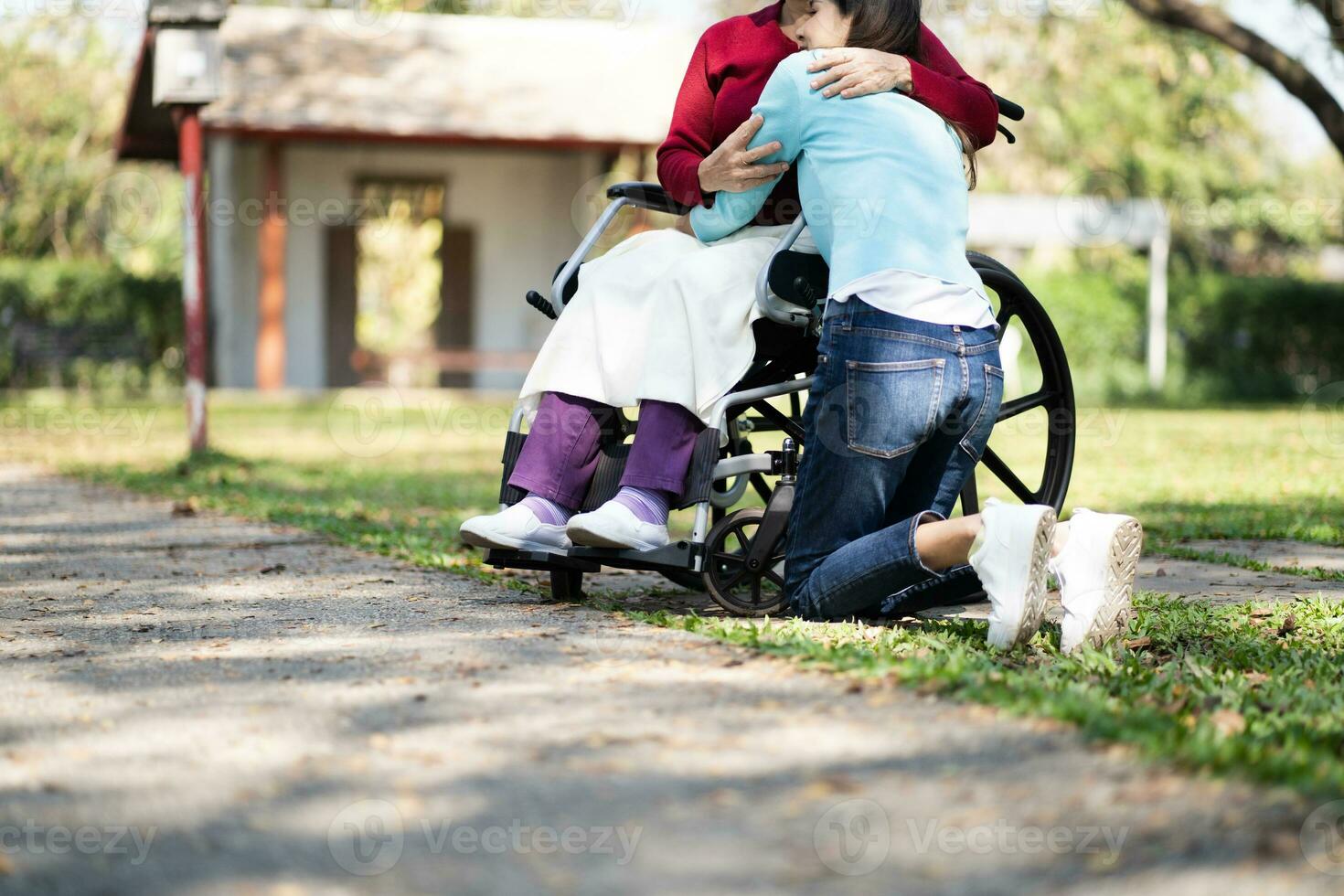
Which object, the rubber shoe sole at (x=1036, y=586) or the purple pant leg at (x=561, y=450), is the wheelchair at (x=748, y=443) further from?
the rubber shoe sole at (x=1036, y=586)

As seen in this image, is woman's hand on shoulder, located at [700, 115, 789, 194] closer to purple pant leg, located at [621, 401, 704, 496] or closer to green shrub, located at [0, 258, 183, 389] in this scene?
purple pant leg, located at [621, 401, 704, 496]

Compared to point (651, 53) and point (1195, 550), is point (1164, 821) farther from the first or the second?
point (651, 53)

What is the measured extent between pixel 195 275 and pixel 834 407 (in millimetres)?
6144

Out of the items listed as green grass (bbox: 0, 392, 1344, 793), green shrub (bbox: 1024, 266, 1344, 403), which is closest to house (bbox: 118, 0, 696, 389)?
green grass (bbox: 0, 392, 1344, 793)

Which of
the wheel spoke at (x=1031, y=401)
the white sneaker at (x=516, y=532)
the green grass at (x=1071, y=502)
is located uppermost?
the wheel spoke at (x=1031, y=401)

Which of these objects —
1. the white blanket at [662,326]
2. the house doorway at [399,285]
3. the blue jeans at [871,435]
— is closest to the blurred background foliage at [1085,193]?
the house doorway at [399,285]

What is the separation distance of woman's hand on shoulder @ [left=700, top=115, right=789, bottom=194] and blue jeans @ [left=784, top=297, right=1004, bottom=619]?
0.41 metres

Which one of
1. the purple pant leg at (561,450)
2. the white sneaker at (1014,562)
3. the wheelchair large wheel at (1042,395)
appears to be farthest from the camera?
the wheelchair large wheel at (1042,395)

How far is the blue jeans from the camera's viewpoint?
11.2ft

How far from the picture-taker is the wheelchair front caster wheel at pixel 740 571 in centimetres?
368

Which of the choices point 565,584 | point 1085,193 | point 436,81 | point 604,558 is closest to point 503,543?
point 604,558

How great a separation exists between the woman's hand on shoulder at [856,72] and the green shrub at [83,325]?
16602mm

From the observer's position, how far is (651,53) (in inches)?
770

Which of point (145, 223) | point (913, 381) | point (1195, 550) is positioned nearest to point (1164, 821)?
point (913, 381)
